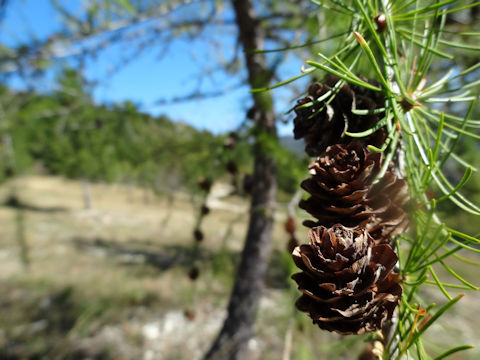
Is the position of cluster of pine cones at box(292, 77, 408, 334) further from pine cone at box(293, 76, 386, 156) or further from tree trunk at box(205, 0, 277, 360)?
tree trunk at box(205, 0, 277, 360)

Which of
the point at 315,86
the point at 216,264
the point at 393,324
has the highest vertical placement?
the point at 315,86

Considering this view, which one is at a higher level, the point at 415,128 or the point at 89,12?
the point at 89,12

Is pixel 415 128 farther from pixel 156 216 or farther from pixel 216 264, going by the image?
pixel 156 216

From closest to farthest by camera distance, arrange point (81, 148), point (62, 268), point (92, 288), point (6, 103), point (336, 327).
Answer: point (336, 327) < point (6, 103) < point (92, 288) < point (62, 268) < point (81, 148)

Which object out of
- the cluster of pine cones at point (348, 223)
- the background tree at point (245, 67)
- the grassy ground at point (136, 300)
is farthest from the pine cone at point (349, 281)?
the background tree at point (245, 67)

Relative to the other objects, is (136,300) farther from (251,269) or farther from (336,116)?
(336,116)

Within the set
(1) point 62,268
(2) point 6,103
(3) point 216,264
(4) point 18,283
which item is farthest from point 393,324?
(1) point 62,268

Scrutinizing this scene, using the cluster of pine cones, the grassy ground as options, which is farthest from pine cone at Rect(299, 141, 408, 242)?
the grassy ground

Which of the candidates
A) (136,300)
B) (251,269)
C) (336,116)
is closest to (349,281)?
(336,116)
